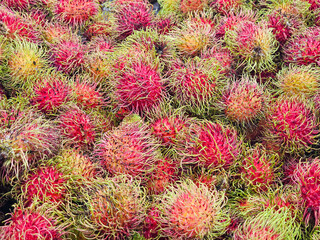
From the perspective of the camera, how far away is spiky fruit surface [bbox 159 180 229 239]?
4.06 ft

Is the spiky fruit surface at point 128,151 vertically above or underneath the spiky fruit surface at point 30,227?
above

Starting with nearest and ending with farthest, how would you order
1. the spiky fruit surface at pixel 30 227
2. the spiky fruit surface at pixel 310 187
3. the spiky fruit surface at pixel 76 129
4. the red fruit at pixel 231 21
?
the spiky fruit surface at pixel 30 227 → the spiky fruit surface at pixel 310 187 → the spiky fruit surface at pixel 76 129 → the red fruit at pixel 231 21

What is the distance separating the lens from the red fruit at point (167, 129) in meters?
1.54

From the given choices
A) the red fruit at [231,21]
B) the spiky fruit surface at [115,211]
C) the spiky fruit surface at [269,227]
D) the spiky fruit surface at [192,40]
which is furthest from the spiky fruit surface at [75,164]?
the red fruit at [231,21]

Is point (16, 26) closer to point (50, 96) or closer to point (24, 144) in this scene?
point (50, 96)

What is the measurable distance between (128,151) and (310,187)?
0.73 meters

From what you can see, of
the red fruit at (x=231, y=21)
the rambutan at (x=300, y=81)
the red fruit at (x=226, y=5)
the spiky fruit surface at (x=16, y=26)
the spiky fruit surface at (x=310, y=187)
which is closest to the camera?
the spiky fruit surface at (x=310, y=187)

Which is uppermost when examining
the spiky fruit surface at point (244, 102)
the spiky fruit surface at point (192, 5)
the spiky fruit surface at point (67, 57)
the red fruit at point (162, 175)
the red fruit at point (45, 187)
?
the spiky fruit surface at point (192, 5)

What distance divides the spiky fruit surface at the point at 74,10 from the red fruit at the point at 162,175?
1.04 metres

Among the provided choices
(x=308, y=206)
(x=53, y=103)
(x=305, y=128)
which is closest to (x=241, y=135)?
(x=305, y=128)

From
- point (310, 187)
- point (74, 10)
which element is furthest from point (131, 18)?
point (310, 187)

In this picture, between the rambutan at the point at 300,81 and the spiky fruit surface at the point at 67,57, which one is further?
the spiky fruit surface at the point at 67,57

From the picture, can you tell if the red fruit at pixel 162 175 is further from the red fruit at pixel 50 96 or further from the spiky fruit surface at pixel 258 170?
the red fruit at pixel 50 96

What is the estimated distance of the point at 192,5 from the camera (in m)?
2.00
